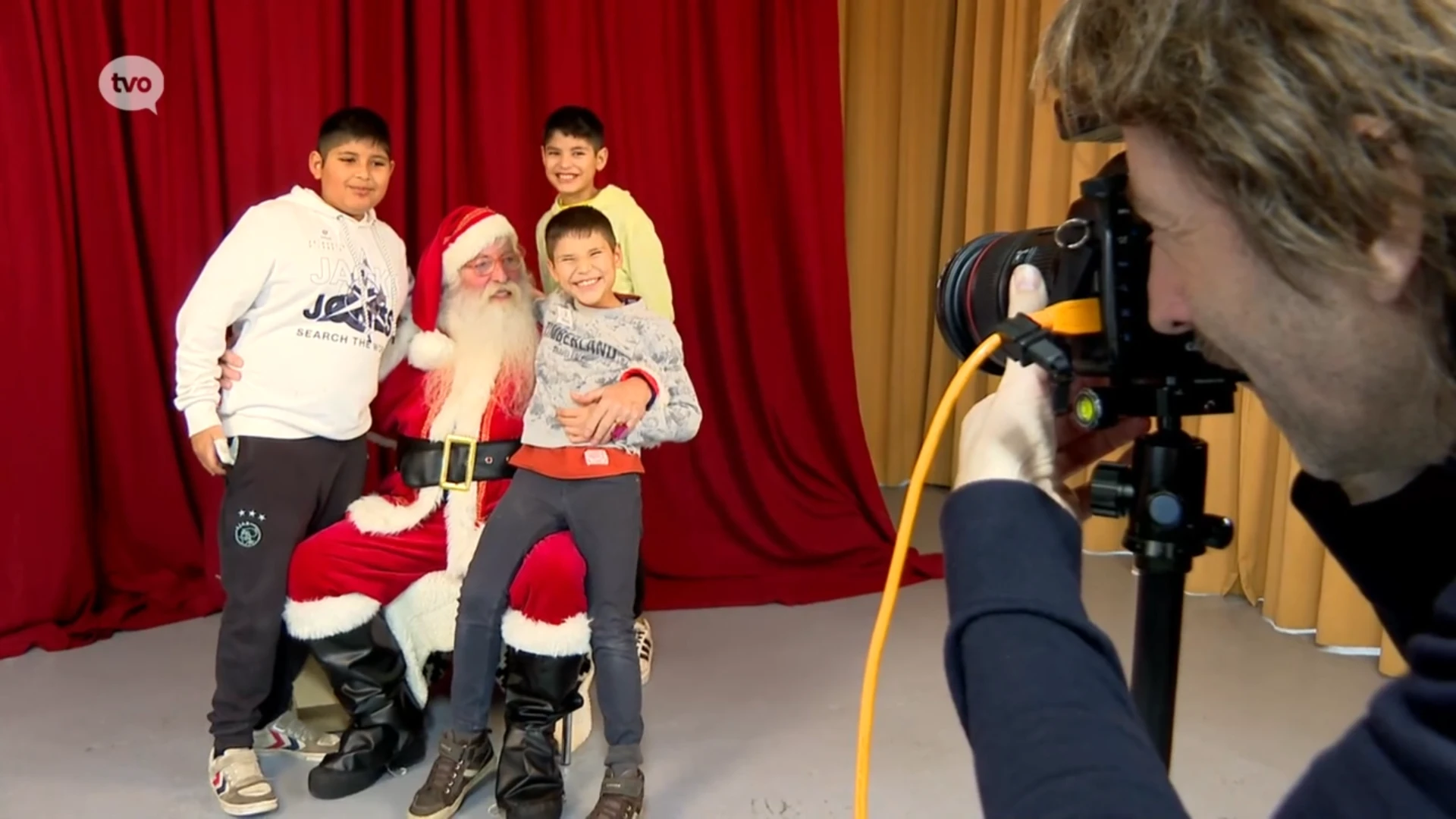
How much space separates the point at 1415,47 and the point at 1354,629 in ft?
7.70

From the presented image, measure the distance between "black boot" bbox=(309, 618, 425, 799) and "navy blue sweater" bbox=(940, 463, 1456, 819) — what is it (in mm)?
1545

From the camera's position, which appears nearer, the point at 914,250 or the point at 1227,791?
the point at 1227,791

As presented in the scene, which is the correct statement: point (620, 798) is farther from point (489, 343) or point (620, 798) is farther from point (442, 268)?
point (442, 268)

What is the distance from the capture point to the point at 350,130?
2104 millimetres

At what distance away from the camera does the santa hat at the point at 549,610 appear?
6.06ft

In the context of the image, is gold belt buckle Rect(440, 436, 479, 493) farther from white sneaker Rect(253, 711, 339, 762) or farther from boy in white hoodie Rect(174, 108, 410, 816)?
white sneaker Rect(253, 711, 339, 762)

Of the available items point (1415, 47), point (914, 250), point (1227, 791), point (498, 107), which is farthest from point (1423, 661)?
point (914, 250)

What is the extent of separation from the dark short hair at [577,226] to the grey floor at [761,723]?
927 mm

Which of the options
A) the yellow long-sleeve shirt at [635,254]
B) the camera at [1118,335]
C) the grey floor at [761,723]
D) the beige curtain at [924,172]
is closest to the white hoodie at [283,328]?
the yellow long-sleeve shirt at [635,254]

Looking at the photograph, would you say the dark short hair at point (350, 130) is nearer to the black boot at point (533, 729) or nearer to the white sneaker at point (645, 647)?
the black boot at point (533, 729)

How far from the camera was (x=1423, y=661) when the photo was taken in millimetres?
466

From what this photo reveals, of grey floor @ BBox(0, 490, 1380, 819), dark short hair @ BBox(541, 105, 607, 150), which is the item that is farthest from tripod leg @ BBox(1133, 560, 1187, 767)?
dark short hair @ BBox(541, 105, 607, 150)

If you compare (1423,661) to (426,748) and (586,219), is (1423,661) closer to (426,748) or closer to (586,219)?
(586,219)

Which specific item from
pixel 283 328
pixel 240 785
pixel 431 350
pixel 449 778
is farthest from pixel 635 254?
pixel 240 785
